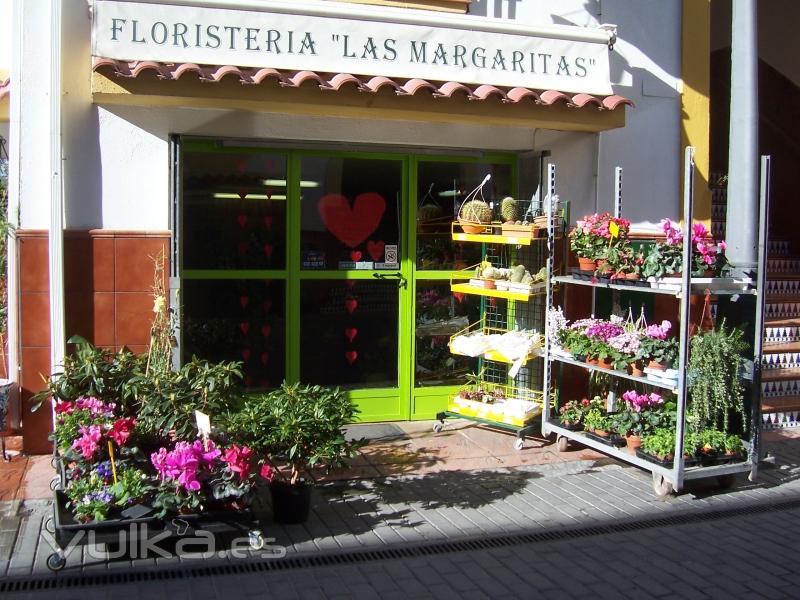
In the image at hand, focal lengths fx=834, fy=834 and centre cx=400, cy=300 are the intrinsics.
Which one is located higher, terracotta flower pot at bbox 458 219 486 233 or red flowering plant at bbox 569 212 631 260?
terracotta flower pot at bbox 458 219 486 233

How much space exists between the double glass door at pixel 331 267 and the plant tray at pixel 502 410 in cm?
59

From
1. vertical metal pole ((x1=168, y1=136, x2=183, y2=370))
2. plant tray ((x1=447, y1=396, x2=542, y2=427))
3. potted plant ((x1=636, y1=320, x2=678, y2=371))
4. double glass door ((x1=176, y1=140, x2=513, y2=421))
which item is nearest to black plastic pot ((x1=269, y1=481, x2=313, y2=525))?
vertical metal pole ((x1=168, y1=136, x2=183, y2=370))

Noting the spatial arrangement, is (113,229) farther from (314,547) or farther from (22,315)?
(314,547)

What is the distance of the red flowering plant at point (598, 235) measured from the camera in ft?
20.5

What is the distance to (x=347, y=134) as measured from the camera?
7.07m

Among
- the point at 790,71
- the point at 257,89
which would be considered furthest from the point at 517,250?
the point at 790,71

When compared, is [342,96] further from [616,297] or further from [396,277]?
[616,297]

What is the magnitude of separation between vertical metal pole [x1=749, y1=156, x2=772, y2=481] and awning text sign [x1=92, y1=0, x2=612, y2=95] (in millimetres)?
1787

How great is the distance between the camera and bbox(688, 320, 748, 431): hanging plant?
18.8 feet

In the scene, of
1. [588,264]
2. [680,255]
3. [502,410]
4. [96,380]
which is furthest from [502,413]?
[96,380]

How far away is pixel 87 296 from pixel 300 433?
246 centimetres

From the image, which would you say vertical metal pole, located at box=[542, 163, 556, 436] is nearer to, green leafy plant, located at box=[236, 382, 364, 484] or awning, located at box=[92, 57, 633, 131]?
awning, located at box=[92, 57, 633, 131]

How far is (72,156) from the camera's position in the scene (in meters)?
6.32

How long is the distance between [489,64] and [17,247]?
394 centimetres
